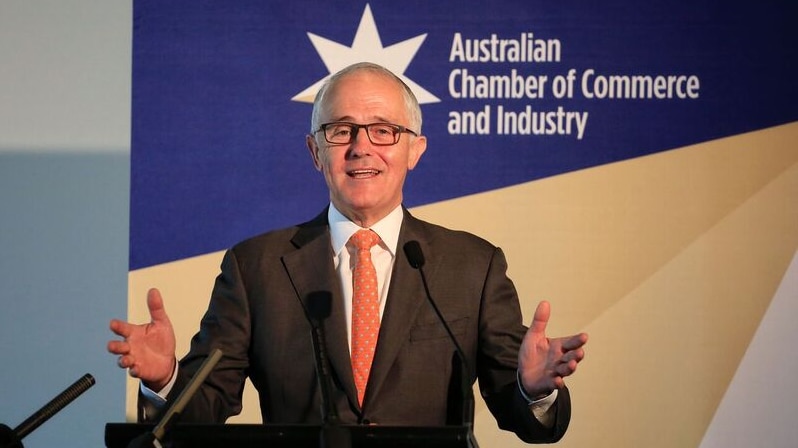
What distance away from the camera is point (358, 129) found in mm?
2828

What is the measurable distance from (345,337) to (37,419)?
938 mm

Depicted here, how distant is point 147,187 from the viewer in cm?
400

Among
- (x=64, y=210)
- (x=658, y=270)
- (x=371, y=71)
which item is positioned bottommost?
(x=658, y=270)

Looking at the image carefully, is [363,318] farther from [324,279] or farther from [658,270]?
[658,270]

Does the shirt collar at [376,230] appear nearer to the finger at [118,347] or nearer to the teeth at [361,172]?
the teeth at [361,172]

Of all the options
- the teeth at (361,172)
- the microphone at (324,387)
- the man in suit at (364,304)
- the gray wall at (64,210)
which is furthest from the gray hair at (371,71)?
the gray wall at (64,210)

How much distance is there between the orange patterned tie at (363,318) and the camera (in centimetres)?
273

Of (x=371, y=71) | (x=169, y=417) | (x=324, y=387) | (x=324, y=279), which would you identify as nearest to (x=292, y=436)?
(x=324, y=387)

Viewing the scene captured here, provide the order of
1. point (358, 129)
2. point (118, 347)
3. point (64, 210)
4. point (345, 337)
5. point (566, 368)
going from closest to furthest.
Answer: point (118, 347), point (566, 368), point (345, 337), point (358, 129), point (64, 210)

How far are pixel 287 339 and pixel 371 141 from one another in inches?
22.1

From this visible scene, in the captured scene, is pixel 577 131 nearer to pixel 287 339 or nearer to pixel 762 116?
pixel 762 116

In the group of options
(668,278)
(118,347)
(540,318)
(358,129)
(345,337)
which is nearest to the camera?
(118,347)

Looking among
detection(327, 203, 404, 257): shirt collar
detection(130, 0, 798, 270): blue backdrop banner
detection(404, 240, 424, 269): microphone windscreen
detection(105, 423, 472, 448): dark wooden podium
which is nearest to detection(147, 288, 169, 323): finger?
detection(105, 423, 472, 448): dark wooden podium

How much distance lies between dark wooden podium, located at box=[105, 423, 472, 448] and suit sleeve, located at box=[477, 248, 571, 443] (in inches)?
27.4
